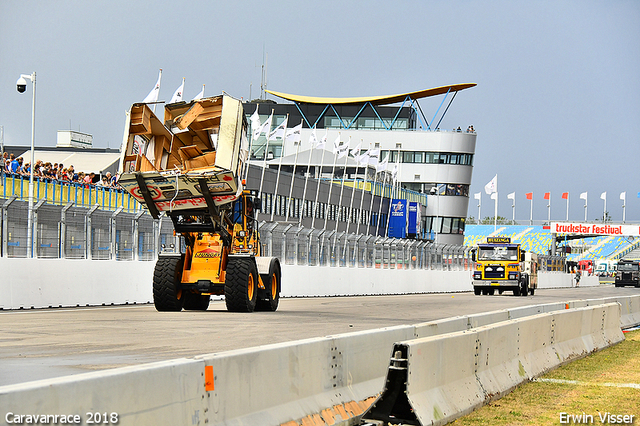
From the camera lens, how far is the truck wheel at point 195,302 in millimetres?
21708

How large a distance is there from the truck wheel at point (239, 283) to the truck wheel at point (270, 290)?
Answer: 3.86 feet

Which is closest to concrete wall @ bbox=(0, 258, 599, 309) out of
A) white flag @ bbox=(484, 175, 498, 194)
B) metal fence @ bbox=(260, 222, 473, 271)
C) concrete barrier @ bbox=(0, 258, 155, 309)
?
concrete barrier @ bbox=(0, 258, 155, 309)

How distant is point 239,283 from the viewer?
19469mm

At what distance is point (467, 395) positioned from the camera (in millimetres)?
9078

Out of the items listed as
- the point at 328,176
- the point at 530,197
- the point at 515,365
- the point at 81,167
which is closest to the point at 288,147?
the point at 328,176

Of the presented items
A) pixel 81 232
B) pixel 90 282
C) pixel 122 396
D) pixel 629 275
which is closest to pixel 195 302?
Answer: pixel 90 282

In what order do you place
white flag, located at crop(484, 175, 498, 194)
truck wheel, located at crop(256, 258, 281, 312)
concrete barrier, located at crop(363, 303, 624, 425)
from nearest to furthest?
concrete barrier, located at crop(363, 303, 624, 425), truck wheel, located at crop(256, 258, 281, 312), white flag, located at crop(484, 175, 498, 194)

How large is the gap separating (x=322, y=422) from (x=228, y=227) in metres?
13.3

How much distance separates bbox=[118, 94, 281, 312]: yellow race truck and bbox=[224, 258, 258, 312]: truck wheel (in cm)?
2

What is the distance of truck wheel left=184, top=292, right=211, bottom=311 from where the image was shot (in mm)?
21708

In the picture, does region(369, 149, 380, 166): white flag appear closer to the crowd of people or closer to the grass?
the crowd of people

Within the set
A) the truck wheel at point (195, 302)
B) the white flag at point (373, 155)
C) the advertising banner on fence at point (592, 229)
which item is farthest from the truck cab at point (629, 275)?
the truck wheel at point (195, 302)

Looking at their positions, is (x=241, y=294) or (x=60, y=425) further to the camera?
(x=241, y=294)

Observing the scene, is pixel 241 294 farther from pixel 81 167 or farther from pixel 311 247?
pixel 81 167
